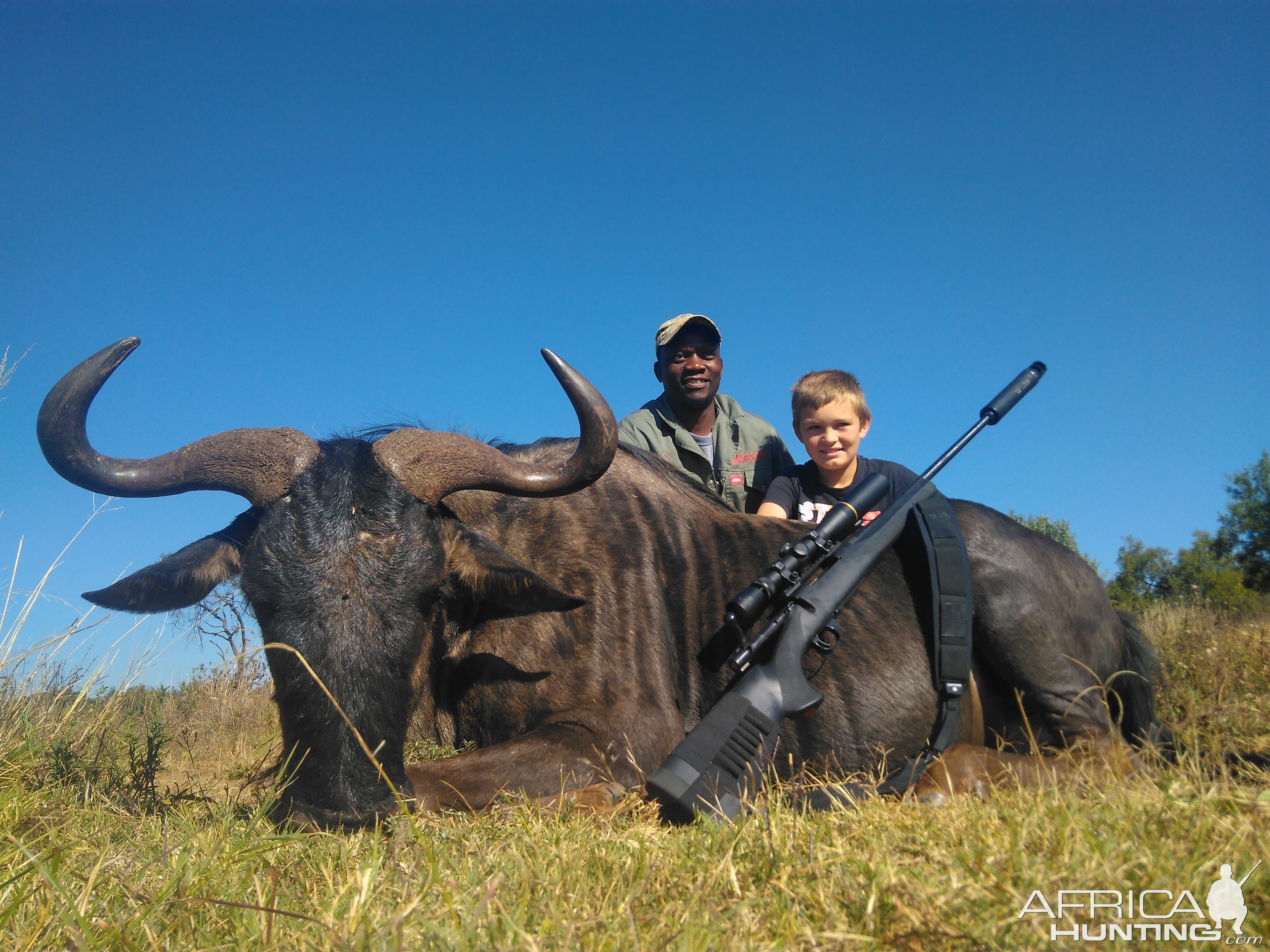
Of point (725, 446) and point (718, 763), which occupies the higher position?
point (725, 446)

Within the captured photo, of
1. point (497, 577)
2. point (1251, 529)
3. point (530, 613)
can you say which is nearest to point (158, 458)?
point (497, 577)

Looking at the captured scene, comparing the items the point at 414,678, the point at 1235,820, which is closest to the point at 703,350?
the point at 414,678

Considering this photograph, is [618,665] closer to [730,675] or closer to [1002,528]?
[730,675]

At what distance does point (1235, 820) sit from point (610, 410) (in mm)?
2599

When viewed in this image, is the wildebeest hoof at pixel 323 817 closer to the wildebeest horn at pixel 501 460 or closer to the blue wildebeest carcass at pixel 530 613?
the blue wildebeest carcass at pixel 530 613

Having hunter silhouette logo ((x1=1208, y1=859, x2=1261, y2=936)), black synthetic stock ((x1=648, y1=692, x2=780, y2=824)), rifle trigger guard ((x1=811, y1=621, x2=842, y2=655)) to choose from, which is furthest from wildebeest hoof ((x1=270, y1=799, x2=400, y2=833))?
hunter silhouette logo ((x1=1208, y1=859, x2=1261, y2=936))

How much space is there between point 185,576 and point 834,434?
3900 millimetres

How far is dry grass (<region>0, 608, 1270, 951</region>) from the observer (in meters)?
1.42

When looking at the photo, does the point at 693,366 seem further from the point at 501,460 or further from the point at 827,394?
the point at 501,460

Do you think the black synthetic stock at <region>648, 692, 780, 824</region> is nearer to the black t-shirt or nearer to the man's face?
the black t-shirt

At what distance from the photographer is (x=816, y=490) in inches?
212

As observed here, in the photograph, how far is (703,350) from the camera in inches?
279
